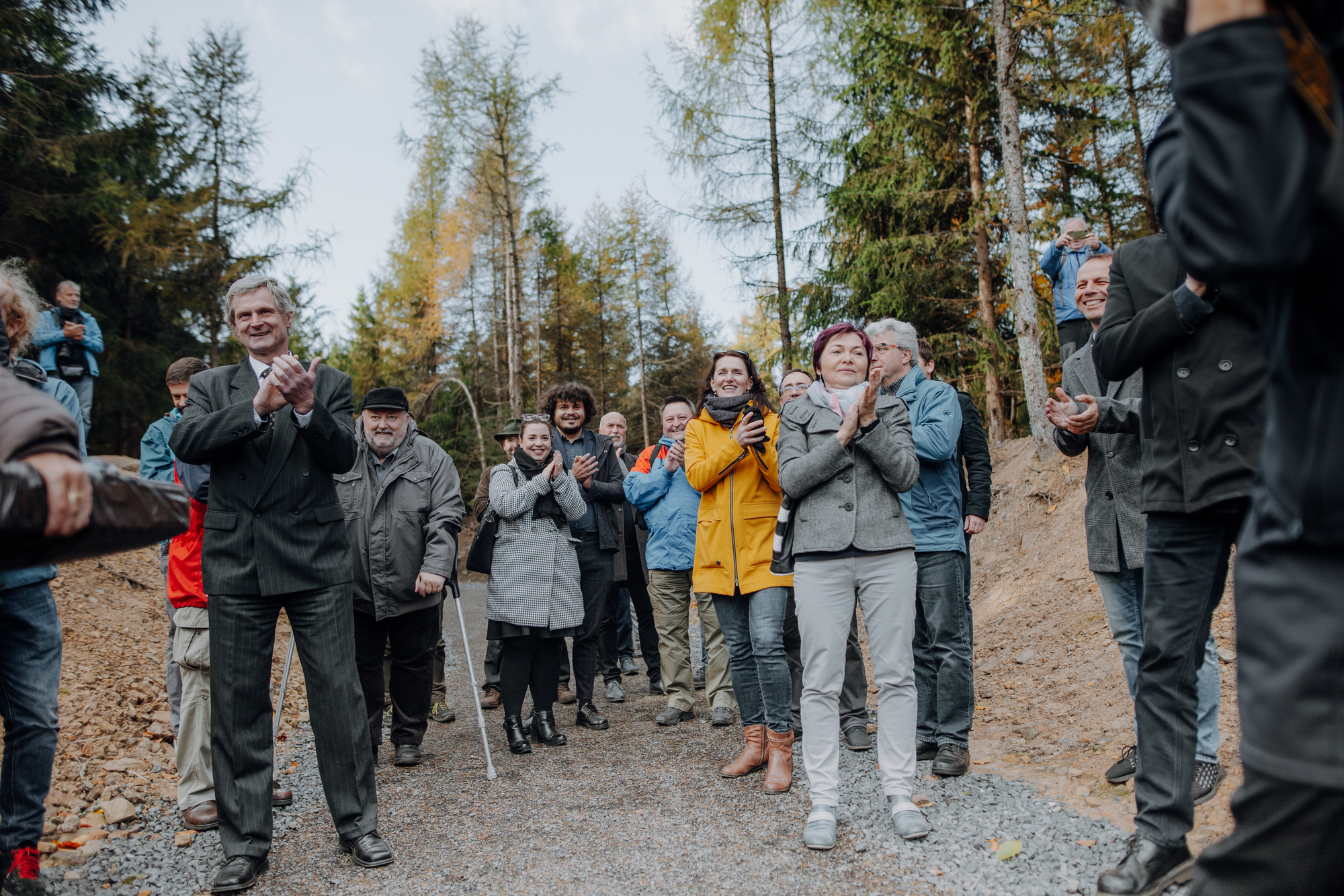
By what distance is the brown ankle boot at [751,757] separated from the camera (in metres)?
4.68

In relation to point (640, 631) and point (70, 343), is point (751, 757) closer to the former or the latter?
point (640, 631)

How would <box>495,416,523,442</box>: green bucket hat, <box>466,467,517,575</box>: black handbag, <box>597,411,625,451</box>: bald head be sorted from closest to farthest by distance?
<box>466,467,517,575</box>: black handbag → <box>495,416,523,442</box>: green bucket hat → <box>597,411,625,451</box>: bald head

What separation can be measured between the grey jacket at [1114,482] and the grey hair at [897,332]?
117 centimetres

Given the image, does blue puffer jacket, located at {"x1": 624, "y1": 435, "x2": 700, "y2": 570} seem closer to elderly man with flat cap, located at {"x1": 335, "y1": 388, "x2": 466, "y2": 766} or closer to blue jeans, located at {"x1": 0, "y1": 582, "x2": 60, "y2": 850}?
elderly man with flat cap, located at {"x1": 335, "y1": 388, "x2": 466, "y2": 766}

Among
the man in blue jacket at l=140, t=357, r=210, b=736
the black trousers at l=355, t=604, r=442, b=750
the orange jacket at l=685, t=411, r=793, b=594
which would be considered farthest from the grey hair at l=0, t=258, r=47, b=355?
the orange jacket at l=685, t=411, r=793, b=594

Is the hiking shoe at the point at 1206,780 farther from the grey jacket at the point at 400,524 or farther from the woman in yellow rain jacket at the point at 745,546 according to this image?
the grey jacket at the point at 400,524

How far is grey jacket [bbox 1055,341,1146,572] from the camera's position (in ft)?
12.0

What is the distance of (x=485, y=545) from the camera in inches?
235

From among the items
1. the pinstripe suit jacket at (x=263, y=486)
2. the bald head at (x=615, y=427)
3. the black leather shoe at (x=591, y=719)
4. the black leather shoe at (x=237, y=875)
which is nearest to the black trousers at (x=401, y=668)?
the black leather shoe at (x=591, y=719)

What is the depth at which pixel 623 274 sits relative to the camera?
32.3 m

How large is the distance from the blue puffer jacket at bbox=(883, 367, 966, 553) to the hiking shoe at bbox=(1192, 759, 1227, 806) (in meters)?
1.57

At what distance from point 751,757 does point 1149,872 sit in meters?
2.30

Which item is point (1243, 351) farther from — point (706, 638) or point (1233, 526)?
point (706, 638)

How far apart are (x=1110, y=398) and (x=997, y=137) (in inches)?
425
